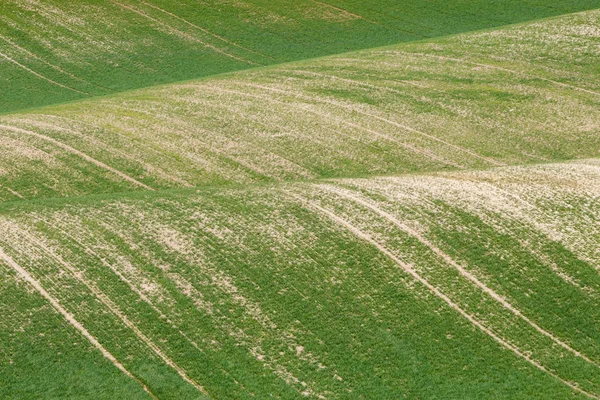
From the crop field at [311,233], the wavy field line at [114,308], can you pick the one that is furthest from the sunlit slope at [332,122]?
the wavy field line at [114,308]

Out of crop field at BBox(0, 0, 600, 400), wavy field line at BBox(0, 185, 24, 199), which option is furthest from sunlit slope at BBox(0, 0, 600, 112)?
wavy field line at BBox(0, 185, 24, 199)

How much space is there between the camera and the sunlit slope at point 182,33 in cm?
4722

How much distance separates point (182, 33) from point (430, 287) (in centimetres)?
3775

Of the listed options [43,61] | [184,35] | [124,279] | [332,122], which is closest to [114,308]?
[124,279]

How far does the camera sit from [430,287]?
71.9 ft

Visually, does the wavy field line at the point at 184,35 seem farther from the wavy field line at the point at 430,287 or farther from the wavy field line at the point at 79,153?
the wavy field line at the point at 430,287

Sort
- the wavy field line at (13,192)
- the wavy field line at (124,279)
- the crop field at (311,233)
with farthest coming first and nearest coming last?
1. the wavy field line at (13,192)
2. the wavy field line at (124,279)
3. the crop field at (311,233)

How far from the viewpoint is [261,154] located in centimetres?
3341

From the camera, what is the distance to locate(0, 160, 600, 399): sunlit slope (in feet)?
Result: 62.2

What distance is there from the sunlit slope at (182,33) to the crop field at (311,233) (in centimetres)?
218

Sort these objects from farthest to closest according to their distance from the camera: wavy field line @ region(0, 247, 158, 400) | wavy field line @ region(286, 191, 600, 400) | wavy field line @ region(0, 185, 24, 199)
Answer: wavy field line @ region(0, 185, 24, 199)
wavy field line @ region(286, 191, 600, 400)
wavy field line @ region(0, 247, 158, 400)

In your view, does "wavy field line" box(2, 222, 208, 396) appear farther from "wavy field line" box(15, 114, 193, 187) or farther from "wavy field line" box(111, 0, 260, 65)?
"wavy field line" box(111, 0, 260, 65)

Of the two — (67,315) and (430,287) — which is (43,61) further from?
(430,287)

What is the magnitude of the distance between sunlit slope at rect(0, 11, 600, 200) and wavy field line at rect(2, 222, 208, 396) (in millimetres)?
6790
